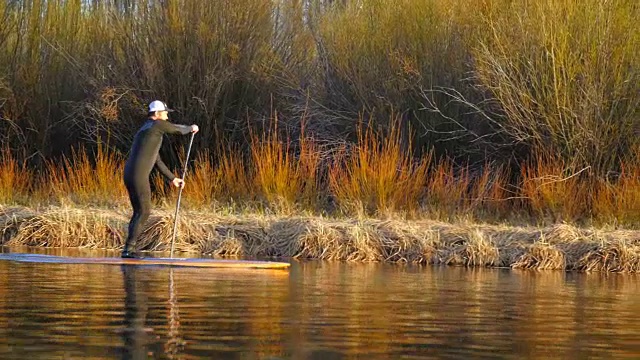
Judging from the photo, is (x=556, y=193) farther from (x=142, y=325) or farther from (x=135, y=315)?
(x=142, y=325)

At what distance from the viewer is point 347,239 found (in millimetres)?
20641

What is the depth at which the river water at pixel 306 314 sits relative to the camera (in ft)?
32.3

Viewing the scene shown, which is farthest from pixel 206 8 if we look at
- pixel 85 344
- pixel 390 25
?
pixel 85 344

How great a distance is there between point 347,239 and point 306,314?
8476mm

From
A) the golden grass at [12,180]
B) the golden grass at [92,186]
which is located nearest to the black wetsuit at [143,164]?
the golden grass at [92,186]

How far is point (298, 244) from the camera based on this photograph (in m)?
20.8

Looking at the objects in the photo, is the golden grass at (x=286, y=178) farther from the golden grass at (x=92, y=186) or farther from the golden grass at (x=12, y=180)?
the golden grass at (x=12, y=180)

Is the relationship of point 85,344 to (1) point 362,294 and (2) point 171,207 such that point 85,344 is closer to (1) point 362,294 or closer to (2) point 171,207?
(1) point 362,294

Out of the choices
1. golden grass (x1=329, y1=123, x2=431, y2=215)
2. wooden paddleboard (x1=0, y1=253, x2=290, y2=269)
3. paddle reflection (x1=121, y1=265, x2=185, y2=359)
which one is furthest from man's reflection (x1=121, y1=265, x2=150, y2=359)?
golden grass (x1=329, y1=123, x2=431, y2=215)

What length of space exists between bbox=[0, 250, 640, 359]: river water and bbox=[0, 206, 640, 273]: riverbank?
6.32 feet

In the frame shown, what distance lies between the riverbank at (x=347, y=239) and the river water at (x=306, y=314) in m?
1.92

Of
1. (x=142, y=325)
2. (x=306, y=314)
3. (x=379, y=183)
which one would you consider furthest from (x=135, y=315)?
(x=379, y=183)

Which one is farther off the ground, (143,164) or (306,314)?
(143,164)

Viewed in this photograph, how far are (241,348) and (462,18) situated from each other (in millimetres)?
18544
